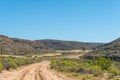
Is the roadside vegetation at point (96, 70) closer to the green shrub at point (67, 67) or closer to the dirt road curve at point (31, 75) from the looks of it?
the green shrub at point (67, 67)

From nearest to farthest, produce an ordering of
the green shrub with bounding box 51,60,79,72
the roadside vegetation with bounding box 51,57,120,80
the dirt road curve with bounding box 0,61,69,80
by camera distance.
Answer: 1. the dirt road curve with bounding box 0,61,69,80
2. the roadside vegetation with bounding box 51,57,120,80
3. the green shrub with bounding box 51,60,79,72

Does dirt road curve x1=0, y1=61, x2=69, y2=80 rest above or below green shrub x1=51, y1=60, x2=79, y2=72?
below

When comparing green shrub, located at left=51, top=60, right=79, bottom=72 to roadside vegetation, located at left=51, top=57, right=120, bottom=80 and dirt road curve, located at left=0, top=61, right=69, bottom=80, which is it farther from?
dirt road curve, located at left=0, top=61, right=69, bottom=80

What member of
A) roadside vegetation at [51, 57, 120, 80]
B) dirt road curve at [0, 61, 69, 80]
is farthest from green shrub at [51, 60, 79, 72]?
dirt road curve at [0, 61, 69, 80]

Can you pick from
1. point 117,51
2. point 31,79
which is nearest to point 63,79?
point 31,79

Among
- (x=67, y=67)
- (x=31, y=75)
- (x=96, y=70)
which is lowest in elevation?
(x=31, y=75)

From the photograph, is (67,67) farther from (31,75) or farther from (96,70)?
(31,75)

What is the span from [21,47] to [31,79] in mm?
149054

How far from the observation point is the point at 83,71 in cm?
4856

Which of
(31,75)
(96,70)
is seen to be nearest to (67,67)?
(96,70)

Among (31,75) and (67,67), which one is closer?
(31,75)

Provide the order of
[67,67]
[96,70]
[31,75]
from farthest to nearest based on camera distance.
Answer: [67,67]
[96,70]
[31,75]

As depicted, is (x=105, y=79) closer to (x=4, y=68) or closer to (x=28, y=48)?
(x=4, y=68)

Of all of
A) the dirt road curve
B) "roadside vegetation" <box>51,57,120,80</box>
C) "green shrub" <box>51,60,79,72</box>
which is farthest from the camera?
"green shrub" <box>51,60,79,72</box>
